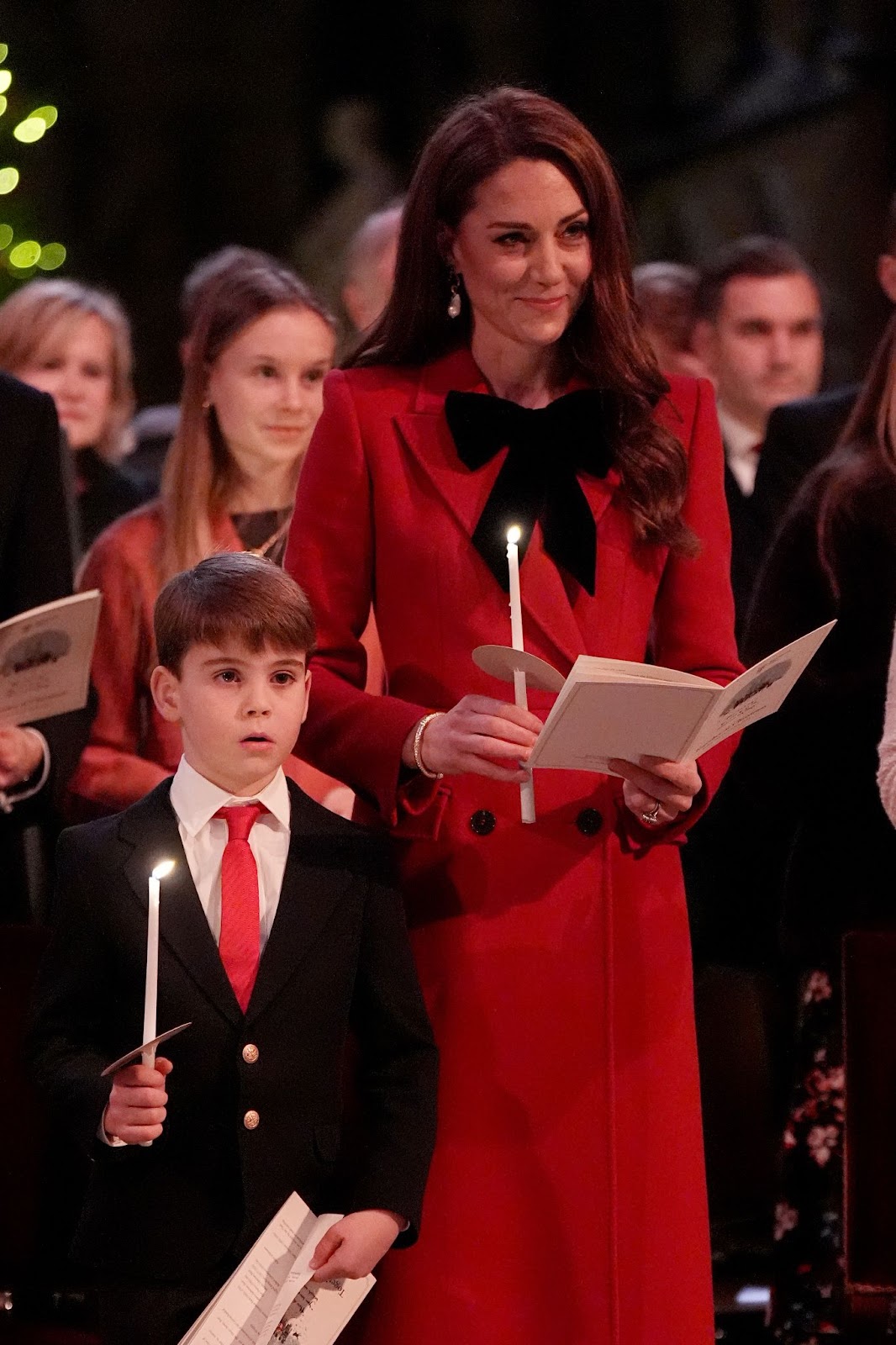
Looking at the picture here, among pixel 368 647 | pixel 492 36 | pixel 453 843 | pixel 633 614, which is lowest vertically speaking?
pixel 453 843

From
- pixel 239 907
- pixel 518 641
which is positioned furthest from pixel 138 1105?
pixel 518 641

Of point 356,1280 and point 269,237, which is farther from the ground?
point 269,237

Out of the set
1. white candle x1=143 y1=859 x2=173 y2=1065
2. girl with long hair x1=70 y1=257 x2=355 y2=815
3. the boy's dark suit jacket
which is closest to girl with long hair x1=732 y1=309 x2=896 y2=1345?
girl with long hair x1=70 y1=257 x2=355 y2=815

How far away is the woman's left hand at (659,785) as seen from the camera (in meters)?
2.10

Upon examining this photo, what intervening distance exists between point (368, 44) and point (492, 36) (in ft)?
0.91

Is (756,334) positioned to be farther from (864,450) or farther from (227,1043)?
(227,1043)

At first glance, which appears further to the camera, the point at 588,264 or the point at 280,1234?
the point at 588,264

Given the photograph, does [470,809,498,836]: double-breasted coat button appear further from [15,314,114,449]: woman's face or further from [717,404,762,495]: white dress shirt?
[15,314,114,449]: woman's face

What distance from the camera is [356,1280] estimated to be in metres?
2.09

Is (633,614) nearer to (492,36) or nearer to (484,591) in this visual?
(484,591)

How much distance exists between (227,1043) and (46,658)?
0.83 meters

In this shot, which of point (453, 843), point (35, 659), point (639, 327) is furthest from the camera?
point (35, 659)

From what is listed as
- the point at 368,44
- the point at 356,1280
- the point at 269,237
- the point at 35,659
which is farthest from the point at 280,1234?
the point at 368,44

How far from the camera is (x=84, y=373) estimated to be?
3953 mm
